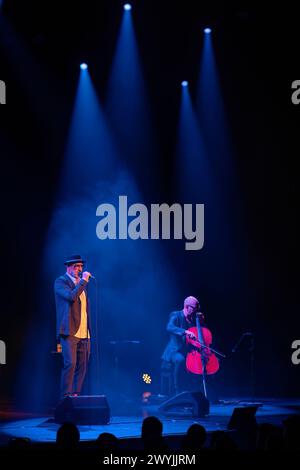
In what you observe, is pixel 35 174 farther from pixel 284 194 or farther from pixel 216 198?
pixel 284 194

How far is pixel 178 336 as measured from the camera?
33.0ft

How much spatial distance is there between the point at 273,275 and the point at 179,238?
5.58 feet

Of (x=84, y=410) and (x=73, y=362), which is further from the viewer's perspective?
(x=73, y=362)

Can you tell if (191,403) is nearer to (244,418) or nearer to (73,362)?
(73,362)

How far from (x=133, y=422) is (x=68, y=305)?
1.52 meters

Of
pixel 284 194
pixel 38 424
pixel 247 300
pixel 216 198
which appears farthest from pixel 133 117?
pixel 38 424

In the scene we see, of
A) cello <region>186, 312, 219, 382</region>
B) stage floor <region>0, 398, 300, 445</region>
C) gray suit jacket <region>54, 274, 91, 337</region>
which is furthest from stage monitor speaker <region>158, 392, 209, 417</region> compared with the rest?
gray suit jacket <region>54, 274, 91, 337</region>

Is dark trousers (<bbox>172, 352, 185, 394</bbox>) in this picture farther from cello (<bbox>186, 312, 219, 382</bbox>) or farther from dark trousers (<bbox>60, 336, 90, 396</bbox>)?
dark trousers (<bbox>60, 336, 90, 396</bbox>)

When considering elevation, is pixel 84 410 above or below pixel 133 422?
above

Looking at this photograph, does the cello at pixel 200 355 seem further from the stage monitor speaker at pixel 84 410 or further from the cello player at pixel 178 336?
the stage monitor speaker at pixel 84 410

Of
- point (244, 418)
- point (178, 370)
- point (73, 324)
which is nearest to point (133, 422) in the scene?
point (73, 324)

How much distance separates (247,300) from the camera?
11.9m

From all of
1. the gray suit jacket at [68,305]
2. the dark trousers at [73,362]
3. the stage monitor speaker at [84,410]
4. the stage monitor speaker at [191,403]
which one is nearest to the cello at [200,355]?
the stage monitor speaker at [191,403]

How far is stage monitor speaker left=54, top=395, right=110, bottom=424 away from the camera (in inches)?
307
